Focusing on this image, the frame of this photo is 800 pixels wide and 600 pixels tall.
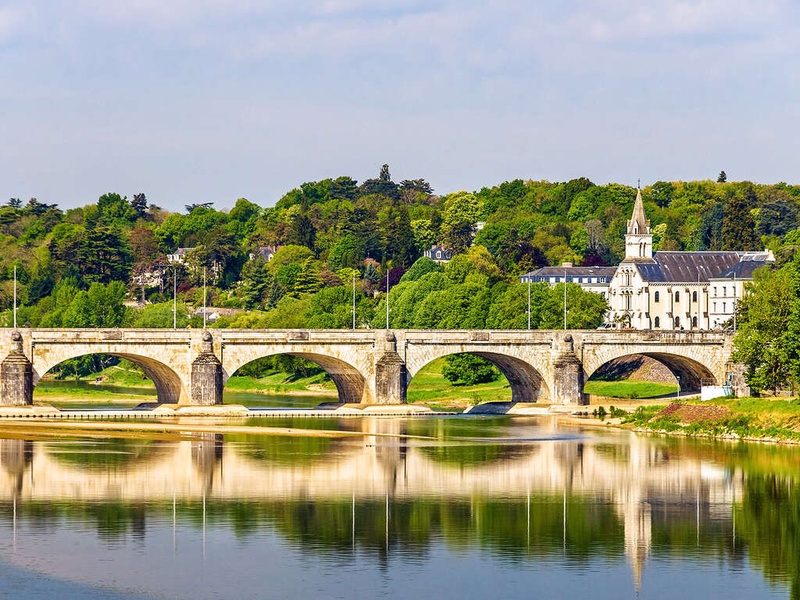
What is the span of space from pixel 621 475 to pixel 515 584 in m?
25.2

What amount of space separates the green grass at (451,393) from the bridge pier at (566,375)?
1122 cm

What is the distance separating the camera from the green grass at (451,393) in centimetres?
12538

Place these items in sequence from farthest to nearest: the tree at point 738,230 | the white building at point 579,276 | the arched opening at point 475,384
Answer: the white building at point 579,276 → the tree at point 738,230 → the arched opening at point 475,384

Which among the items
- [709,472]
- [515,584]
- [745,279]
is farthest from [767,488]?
[745,279]

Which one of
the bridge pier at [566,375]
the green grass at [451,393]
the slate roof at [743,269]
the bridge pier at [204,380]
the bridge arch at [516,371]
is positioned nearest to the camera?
the bridge pier at [204,380]

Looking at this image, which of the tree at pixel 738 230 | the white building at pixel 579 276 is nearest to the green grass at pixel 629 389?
the white building at pixel 579 276

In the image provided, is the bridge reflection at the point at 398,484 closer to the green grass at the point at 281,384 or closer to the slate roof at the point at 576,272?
the green grass at the point at 281,384

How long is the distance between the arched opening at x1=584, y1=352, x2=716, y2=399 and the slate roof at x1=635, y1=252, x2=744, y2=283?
26.1 m

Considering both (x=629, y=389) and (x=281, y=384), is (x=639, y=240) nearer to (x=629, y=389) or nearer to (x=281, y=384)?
(x=629, y=389)

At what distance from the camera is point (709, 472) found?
73.5m

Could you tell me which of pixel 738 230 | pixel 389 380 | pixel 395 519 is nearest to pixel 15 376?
pixel 389 380

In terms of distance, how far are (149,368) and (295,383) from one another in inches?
1541

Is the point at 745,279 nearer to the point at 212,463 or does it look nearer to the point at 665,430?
the point at 665,430

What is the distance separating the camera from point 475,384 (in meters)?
136
